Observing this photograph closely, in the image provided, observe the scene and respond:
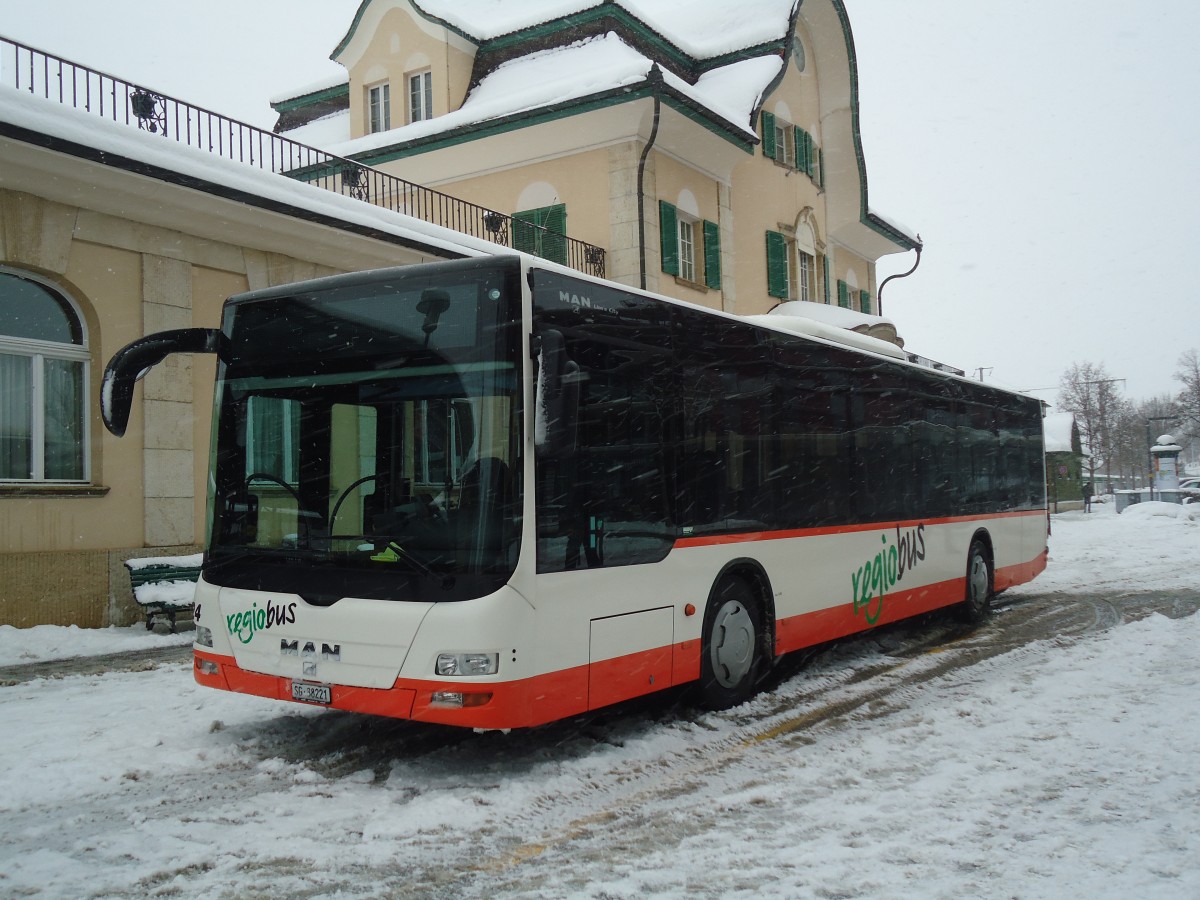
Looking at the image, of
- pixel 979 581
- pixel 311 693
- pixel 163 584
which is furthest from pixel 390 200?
pixel 311 693

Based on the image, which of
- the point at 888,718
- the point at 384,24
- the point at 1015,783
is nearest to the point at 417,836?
the point at 1015,783

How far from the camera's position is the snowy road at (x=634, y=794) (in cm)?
435

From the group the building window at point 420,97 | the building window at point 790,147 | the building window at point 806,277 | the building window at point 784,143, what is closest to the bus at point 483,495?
the building window at point 420,97

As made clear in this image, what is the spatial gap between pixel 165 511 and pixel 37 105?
177 inches

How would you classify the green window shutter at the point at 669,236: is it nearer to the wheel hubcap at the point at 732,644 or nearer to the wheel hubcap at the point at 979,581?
the wheel hubcap at the point at 979,581

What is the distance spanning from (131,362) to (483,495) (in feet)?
7.80

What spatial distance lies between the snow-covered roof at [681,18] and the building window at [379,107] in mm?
2203

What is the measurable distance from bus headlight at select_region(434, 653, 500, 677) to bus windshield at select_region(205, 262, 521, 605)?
0.32 metres

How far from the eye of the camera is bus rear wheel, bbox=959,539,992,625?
12.2m

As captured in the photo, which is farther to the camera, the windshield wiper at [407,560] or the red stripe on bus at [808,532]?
the red stripe on bus at [808,532]

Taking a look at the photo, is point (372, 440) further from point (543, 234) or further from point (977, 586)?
point (543, 234)

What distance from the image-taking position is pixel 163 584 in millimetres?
11477

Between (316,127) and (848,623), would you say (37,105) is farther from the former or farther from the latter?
(316,127)

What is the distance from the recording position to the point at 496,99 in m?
21.4
